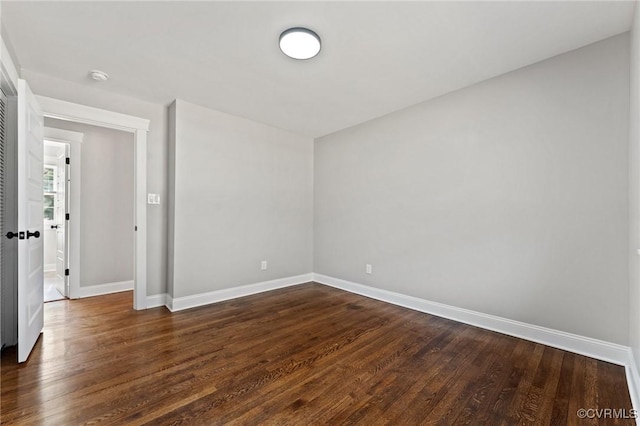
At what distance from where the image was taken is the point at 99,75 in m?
2.67

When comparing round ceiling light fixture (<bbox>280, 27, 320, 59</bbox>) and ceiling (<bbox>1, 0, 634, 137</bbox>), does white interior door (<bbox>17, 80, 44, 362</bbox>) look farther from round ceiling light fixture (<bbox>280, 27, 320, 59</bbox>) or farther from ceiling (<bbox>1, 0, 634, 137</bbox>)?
round ceiling light fixture (<bbox>280, 27, 320, 59</bbox>)

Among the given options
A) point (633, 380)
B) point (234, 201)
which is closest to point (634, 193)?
point (633, 380)

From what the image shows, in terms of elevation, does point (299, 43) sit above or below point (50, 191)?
above

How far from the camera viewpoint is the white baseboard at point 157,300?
328 centimetres

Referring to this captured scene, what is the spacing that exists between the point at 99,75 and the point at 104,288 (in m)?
2.90

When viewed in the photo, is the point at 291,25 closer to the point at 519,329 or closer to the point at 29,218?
the point at 29,218

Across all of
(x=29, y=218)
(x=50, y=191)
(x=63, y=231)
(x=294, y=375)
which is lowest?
(x=294, y=375)

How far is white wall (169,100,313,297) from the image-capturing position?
3312 mm

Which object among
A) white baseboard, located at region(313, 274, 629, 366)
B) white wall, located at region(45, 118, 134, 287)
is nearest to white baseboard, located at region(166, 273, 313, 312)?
white baseboard, located at region(313, 274, 629, 366)

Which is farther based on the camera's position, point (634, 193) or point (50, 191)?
point (50, 191)

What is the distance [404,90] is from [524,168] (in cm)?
140

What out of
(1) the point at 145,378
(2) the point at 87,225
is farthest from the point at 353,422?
(2) the point at 87,225

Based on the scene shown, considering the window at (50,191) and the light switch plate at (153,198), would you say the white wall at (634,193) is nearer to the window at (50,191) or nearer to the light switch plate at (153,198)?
the light switch plate at (153,198)

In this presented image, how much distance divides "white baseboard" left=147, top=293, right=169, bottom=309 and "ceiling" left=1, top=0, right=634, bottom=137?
7.64ft
